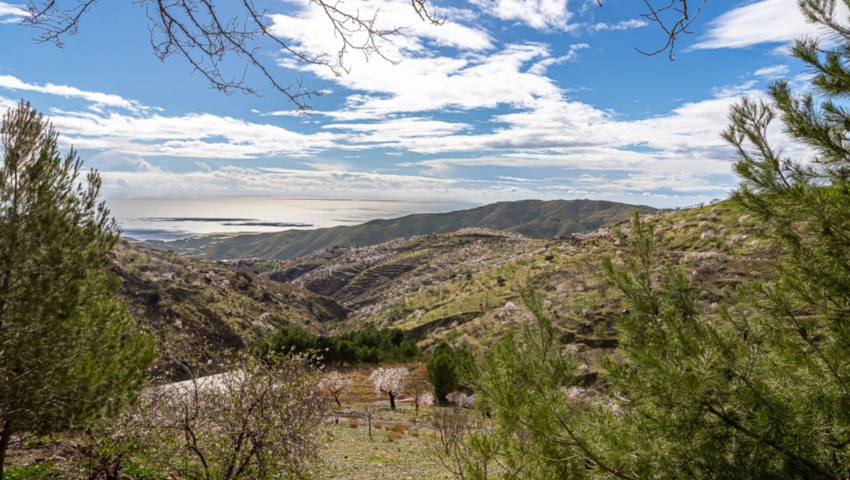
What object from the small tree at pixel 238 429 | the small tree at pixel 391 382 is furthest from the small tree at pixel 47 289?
the small tree at pixel 391 382

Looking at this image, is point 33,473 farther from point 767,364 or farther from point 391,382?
point 391,382

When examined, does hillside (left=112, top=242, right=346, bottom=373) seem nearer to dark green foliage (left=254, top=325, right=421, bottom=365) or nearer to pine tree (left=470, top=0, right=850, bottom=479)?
dark green foliage (left=254, top=325, right=421, bottom=365)

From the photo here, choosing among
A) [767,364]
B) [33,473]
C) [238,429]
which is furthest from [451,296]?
[767,364]

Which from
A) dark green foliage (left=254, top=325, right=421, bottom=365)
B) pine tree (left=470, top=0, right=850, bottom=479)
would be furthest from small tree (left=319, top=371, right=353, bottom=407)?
pine tree (left=470, top=0, right=850, bottom=479)

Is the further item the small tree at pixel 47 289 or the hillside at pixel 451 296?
the hillside at pixel 451 296

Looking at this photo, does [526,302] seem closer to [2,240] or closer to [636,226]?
[636,226]

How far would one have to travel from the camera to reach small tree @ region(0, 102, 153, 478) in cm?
751

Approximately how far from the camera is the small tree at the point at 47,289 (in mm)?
7512

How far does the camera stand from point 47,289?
25.4 feet

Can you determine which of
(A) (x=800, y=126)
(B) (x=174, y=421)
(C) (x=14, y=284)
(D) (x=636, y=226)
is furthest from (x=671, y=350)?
(C) (x=14, y=284)

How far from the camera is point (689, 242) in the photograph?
86.0 meters

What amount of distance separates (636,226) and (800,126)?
1819mm

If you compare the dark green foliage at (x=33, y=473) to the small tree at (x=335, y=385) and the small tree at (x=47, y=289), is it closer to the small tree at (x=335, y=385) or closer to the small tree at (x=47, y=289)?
the small tree at (x=47, y=289)

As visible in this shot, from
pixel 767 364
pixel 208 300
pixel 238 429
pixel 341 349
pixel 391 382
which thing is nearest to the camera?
pixel 767 364
